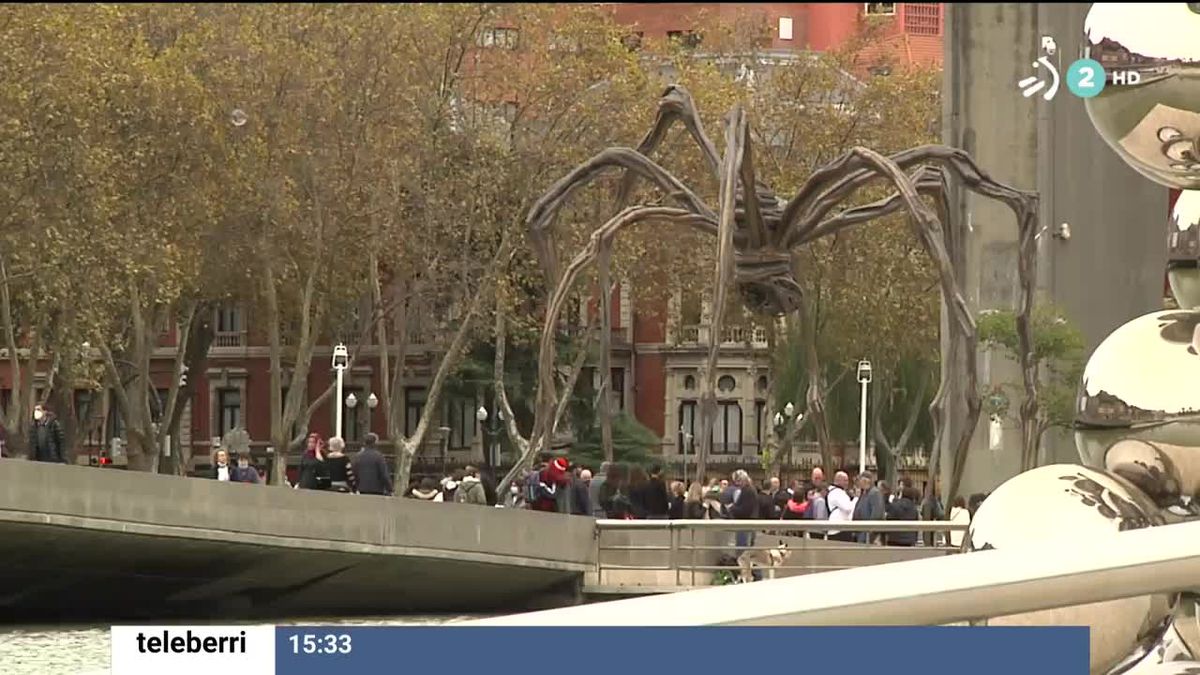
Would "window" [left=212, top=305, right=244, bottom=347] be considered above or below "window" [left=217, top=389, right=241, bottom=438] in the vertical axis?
above

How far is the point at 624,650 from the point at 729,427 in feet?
223

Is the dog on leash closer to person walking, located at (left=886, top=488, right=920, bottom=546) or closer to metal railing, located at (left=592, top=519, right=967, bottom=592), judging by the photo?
metal railing, located at (left=592, top=519, right=967, bottom=592)

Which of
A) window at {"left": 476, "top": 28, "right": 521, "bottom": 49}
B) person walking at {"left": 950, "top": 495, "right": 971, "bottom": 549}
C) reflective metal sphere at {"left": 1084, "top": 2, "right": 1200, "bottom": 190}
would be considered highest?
window at {"left": 476, "top": 28, "right": 521, "bottom": 49}

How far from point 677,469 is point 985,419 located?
103 ft

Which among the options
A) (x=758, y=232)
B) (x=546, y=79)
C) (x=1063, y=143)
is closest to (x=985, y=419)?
(x=1063, y=143)

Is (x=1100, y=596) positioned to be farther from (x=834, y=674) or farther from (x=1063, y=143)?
(x=1063, y=143)

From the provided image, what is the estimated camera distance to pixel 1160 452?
2943 millimetres

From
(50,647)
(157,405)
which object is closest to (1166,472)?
(50,647)

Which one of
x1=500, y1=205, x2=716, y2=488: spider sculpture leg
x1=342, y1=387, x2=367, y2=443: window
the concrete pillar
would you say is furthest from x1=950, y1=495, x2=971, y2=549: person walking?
x1=342, y1=387, x2=367, y2=443: window

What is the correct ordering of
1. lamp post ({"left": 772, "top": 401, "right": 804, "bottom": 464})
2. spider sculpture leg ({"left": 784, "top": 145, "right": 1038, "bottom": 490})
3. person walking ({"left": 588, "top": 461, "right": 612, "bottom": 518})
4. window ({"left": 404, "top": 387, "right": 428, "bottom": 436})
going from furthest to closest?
window ({"left": 404, "top": 387, "right": 428, "bottom": 436}), lamp post ({"left": 772, "top": 401, "right": 804, "bottom": 464}), person walking ({"left": 588, "top": 461, "right": 612, "bottom": 518}), spider sculpture leg ({"left": 784, "top": 145, "right": 1038, "bottom": 490})

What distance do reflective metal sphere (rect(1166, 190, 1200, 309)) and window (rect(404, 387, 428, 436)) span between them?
6601 centimetres

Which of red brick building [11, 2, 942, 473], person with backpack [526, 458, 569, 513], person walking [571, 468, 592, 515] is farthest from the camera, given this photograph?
red brick building [11, 2, 942, 473]

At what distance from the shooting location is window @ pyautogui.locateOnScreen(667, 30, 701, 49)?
5059 centimetres

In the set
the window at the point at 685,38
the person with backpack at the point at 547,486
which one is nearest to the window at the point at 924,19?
the window at the point at 685,38
